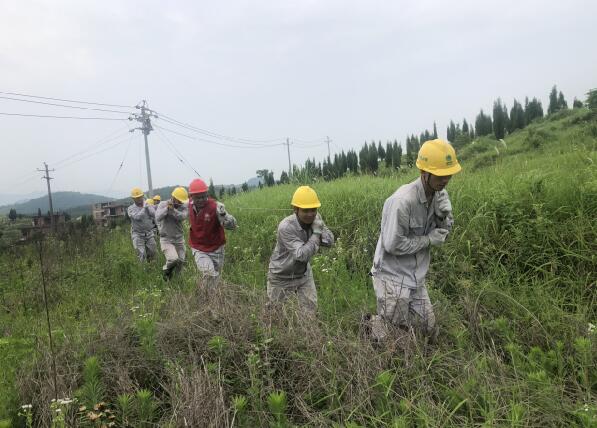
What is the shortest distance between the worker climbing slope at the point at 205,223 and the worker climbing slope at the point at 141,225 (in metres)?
3.14

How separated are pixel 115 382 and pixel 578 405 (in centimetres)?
267

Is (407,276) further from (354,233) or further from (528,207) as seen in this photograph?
(354,233)

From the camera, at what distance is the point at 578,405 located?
2.14 m

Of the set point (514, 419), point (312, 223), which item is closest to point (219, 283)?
point (312, 223)

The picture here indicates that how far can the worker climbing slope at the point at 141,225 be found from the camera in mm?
8172

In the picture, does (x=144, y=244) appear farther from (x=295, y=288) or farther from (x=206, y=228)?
(x=295, y=288)

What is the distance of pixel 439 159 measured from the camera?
2.93 metres

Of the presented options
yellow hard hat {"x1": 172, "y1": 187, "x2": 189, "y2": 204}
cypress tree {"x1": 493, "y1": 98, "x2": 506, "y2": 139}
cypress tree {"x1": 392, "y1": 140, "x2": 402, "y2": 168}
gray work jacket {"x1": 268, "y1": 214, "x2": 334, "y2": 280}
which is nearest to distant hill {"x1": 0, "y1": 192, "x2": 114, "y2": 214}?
yellow hard hat {"x1": 172, "y1": 187, "x2": 189, "y2": 204}

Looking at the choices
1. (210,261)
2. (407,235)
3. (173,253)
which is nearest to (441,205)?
(407,235)

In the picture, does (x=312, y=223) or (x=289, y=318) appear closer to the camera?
(x=289, y=318)

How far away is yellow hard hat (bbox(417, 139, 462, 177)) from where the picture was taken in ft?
9.59

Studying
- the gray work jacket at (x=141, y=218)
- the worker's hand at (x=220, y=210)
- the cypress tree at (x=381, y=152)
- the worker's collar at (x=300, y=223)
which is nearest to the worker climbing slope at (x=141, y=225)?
the gray work jacket at (x=141, y=218)

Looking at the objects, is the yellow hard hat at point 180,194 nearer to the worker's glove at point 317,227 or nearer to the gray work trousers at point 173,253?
the gray work trousers at point 173,253

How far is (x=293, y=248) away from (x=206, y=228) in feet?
6.48
